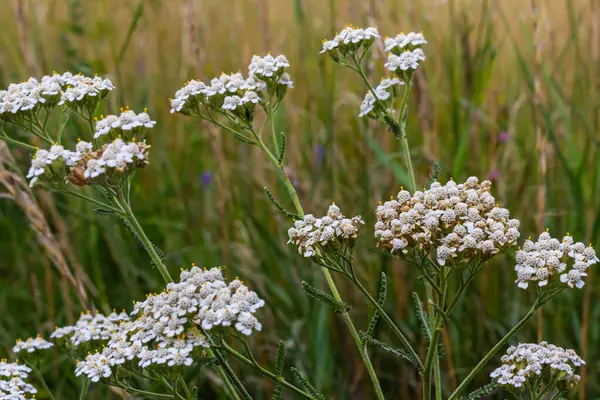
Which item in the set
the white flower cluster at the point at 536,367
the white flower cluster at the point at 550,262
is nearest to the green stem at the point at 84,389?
the white flower cluster at the point at 536,367

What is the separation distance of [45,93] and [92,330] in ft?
2.61

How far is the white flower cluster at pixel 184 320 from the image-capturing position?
1895 millimetres

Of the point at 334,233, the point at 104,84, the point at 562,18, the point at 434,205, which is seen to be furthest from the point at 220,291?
the point at 562,18

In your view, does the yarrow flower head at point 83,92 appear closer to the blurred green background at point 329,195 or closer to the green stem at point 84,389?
the blurred green background at point 329,195

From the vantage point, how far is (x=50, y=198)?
3570 mm

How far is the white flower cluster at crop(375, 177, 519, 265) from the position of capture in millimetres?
1896

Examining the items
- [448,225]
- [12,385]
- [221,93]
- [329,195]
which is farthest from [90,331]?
[329,195]

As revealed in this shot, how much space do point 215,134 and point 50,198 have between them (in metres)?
0.87

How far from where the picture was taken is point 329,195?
4156mm

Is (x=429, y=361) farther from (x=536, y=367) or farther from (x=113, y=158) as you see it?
(x=113, y=158)

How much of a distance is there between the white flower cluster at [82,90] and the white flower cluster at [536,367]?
4.90 feet

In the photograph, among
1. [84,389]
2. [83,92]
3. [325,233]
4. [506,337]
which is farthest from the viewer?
[84,389]

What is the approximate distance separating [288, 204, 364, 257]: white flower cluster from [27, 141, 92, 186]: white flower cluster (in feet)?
2.11

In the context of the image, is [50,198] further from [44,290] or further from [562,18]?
[562,18]
